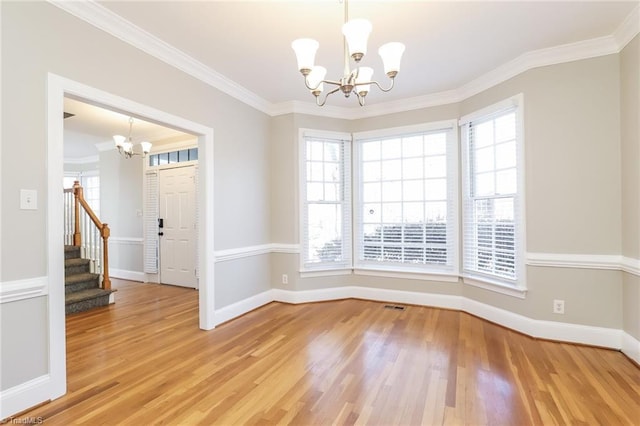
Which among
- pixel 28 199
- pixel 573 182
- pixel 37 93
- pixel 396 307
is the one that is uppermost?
pixel 37 93

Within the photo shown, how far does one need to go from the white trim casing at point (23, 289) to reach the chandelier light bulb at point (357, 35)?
2.42 meters

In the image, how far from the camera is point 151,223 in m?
5.61

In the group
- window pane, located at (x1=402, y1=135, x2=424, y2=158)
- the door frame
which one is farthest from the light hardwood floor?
window pane, located at (x1=402, y1=135, x2=424, y2=158)

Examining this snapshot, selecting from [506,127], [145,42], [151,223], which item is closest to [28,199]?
[145,42]

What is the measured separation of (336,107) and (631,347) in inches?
156

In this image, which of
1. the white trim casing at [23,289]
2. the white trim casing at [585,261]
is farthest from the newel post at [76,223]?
the white trim casing at [585,261]

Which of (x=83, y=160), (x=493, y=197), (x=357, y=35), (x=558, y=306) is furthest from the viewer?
(x=83, y=160)

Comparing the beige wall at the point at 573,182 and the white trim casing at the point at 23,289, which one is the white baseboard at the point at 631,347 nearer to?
the beige wall at the point at 573,182

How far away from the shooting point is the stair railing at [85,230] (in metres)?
4.51

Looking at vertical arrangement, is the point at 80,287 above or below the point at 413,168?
below

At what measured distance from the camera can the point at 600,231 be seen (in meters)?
2.71

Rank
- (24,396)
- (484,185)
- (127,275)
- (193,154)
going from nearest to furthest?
(24,396)
(484,185)
(193,154)
(127,275)

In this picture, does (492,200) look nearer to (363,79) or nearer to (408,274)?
(408,274)

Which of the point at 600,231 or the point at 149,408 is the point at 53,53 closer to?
the point at 149,408
